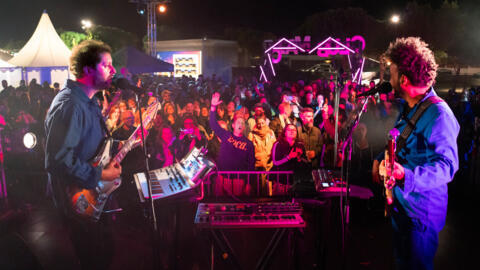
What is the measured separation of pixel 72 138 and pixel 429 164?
232 cm

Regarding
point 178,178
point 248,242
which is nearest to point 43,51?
point 248,242

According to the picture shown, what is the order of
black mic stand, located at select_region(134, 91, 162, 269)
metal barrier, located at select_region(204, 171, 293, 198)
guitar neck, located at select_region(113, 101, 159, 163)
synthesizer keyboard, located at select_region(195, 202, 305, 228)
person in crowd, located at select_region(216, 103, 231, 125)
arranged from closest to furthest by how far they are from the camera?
black mic stand, located at select_region(134, 91, 162, 269) → synthesizer keyboard, located at select_region(195, 202, 305, 228) → guitar neck, located at select_region(113, 101, 159, 163) → metal barrier, located at select_region(204, 171, 293, 198) → person in crowd, located at select_region(216, 103, 231, 125)

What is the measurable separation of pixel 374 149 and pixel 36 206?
20.3ft

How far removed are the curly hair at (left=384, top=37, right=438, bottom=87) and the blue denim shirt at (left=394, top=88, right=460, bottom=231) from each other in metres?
0.11

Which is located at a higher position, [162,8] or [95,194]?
[162,8]

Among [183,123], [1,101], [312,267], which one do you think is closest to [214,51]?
[1,101]

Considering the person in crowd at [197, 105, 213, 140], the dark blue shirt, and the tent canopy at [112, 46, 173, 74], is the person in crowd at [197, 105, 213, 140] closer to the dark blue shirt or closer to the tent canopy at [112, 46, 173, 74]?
the dark blue shirt

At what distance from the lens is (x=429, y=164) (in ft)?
7.25

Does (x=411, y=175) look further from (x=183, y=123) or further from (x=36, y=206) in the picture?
(x=36, y=206)

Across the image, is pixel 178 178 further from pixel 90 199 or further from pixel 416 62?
pixel 416 62

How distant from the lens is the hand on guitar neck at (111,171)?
8.77 feet

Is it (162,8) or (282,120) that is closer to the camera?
(282,120)

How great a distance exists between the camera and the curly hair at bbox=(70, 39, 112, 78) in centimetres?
270

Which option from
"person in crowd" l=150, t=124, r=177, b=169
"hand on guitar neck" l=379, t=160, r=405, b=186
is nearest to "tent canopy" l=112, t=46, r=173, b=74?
"person in crowd" l=150, t=124, r=177, b=169
